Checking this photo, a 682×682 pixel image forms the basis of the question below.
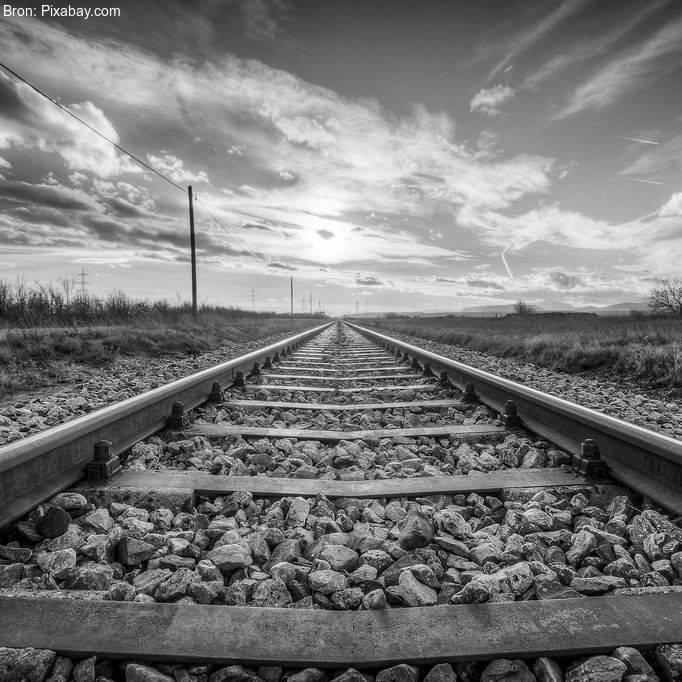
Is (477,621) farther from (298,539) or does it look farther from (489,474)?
(489,474)

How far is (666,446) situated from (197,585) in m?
2.03

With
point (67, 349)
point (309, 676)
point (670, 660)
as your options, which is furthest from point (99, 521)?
point (67, 349)

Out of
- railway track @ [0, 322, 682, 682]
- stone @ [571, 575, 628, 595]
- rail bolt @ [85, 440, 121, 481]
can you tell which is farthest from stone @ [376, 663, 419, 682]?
rail bolt @ [85, 440, 121, 481]

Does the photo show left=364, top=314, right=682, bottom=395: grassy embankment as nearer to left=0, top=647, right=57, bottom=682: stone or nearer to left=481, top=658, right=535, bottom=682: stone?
left=481, top=658, right=535, bottom=682: stone

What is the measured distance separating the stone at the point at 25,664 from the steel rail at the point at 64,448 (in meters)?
0.79

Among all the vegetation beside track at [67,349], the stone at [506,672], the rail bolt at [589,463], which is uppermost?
the vegetation beside track at [67,349]

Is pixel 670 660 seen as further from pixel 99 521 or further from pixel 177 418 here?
pixel 177 418

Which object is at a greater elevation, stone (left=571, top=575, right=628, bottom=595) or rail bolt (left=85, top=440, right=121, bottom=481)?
rail bolt (left=85, top=440, right=121, bottom=481)

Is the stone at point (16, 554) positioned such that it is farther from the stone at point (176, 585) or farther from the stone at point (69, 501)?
the stone at point (176, 585)

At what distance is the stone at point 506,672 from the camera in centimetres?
106

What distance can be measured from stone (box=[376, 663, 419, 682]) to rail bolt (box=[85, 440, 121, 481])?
172cm

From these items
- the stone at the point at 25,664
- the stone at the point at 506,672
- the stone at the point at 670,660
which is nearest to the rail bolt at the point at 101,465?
the stone at the point at 25,664

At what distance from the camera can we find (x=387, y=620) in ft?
3.91

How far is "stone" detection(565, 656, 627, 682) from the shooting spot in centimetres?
105
